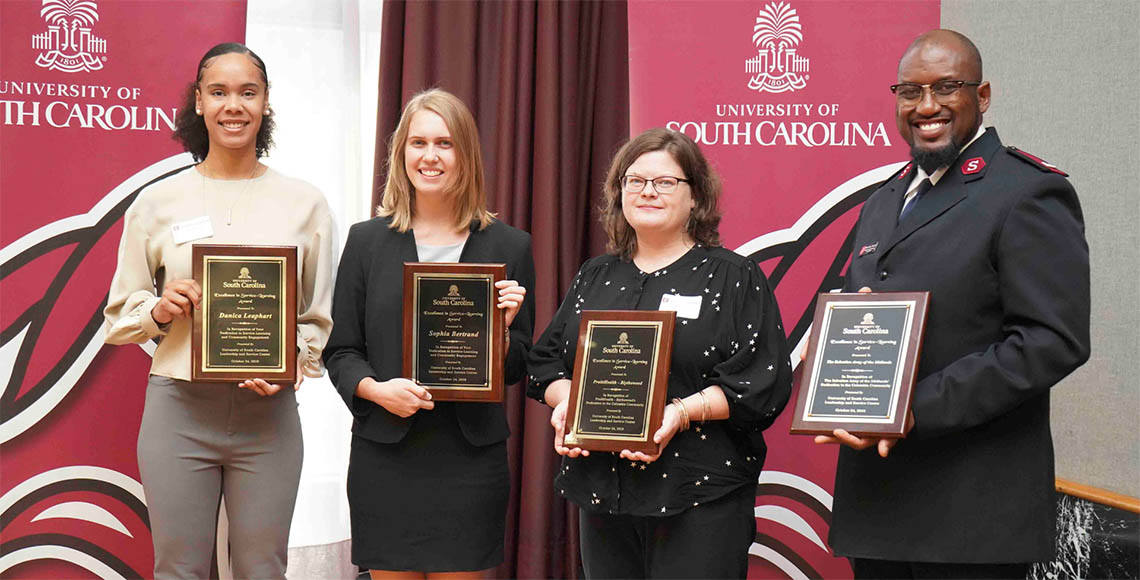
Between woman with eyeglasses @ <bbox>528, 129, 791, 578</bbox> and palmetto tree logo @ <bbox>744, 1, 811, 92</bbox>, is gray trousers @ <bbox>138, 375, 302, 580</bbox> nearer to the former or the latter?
woman with eyeglasses @ <bbox>528, 129, 791, 578</bbox>

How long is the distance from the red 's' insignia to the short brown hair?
662mm

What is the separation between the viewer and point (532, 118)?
14.3ft

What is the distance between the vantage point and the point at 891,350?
2213 millimetres

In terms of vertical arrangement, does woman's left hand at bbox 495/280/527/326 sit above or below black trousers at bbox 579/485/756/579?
above

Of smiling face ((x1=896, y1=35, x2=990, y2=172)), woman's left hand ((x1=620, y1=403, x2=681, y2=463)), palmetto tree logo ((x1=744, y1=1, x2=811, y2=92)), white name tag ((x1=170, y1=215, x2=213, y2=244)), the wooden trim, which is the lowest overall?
the wooden trim

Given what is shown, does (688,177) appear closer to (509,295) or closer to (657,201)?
(657,201)

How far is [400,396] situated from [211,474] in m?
0.71

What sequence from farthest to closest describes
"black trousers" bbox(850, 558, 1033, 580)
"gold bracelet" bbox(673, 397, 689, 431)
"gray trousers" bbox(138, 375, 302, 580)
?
"gray trousers" bbox(138, 375, 302, 580)
"gold bracelet" bbox(673, 397, 689, 431)
"black trousers" bbox(850, 558, 1033, 580)

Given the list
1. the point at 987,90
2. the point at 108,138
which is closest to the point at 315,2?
the point at 108,138

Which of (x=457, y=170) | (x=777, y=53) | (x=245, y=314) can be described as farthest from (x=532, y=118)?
(x=245, y=314)

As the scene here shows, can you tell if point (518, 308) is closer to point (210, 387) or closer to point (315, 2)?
point (210, 387)

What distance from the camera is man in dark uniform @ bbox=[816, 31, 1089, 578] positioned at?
2109mm

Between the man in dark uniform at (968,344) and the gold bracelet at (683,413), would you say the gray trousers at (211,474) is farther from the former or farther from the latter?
the man in dark uniform at (968,344)

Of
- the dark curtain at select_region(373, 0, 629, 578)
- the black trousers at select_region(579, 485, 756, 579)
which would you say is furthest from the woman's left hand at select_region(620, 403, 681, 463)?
the dark curtain at select_region(373, 0, 629, 578)
